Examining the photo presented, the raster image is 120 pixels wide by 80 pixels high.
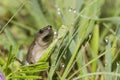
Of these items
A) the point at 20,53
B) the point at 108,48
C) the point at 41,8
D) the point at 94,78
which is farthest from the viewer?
the point at 41,8

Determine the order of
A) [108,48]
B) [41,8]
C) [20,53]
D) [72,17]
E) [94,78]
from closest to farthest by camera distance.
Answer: [108,48]
[94,78]
[72,17]
[20,53]
[41,8]

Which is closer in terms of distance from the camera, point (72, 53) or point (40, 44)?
point (72, 53)

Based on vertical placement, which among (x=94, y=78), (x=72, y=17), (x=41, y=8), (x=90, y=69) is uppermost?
(x=41, y=8)

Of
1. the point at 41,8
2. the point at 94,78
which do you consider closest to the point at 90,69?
the point at 94,78

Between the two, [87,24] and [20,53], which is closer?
[87,24]

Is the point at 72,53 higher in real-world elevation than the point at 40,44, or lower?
lower

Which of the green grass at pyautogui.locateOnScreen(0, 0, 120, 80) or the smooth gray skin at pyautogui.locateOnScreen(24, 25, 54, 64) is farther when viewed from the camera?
the smooth gray skin at pyautogui.locateOnScreen(24, 25, 54, 64)

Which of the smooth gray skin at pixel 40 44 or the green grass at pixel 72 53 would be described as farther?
the smooth gray skin at pixel 40 44

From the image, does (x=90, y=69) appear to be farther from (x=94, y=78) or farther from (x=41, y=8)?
(x=41, y=8)
